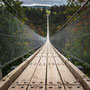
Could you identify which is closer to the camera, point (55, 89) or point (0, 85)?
point (0, 85)

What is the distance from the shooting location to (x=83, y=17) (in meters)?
2.45

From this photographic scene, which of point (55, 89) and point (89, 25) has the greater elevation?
point (89, 25)

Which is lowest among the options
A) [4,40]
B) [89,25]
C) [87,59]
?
[87,59]

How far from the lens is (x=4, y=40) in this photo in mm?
2121

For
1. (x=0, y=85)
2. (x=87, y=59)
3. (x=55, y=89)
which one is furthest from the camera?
(x=87, y=59)

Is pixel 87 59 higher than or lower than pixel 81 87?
higher

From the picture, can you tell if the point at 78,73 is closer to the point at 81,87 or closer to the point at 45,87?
the point at 81,87

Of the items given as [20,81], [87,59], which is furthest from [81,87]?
[20,81]

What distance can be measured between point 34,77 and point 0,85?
2.05 feet

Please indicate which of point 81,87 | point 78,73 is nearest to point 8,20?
point 78,73

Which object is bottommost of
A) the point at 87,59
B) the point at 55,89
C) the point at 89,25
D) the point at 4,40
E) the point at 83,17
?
the point at 55,89

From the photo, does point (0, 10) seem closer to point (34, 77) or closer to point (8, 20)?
point (8, 20)

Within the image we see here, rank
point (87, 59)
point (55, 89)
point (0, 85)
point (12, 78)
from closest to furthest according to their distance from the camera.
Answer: point (0, 85) → point (55, 89) → point (12, 78) → point (87, 59)

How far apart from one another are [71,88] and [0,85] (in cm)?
78
